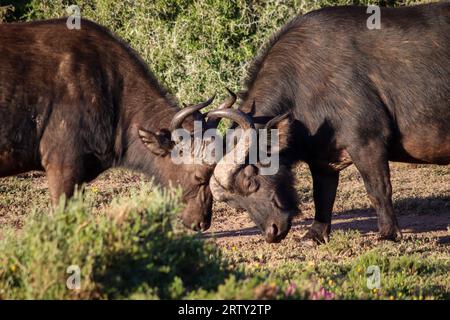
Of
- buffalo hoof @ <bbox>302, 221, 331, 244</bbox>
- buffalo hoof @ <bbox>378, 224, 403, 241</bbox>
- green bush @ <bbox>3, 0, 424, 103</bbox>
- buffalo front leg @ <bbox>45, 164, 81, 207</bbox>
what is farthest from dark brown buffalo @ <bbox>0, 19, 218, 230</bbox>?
green bush @ <bbox>3, 0, 424, 103</bbox>

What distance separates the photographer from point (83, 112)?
27.6ft

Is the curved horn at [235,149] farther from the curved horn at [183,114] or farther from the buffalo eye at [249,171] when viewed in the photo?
the curved horn at [183,114]

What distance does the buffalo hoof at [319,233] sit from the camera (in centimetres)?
973

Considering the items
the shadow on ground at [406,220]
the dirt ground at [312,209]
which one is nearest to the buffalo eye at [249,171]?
the dirt ground at [312,209]

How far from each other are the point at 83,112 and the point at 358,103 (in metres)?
2.78

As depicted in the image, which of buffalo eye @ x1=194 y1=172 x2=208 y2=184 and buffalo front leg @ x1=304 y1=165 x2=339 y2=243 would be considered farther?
buffalo front leg @ x1=304 y1=165 x2=339 y2=243

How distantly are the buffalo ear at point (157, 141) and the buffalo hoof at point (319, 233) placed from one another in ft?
6.52

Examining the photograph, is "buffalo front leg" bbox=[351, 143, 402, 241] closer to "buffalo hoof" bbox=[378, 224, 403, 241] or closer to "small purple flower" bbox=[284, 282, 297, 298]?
"buffalo hoof" bbox=[378, 224, 403, 241]

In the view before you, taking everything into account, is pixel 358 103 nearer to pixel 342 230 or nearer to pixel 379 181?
pixel 379 181

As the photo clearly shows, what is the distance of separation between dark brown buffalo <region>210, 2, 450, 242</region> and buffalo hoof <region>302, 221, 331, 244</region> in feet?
2.23

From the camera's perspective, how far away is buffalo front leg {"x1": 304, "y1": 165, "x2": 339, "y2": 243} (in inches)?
384

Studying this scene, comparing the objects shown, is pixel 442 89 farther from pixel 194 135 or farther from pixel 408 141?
pixel 194 135
